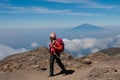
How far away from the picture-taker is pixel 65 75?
74.5ft

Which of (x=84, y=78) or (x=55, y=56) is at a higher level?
(x=55, y=56)

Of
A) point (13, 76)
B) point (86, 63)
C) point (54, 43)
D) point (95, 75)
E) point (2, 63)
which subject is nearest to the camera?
point (95, 75)

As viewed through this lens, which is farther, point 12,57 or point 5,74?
point 12,57

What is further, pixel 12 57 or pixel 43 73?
pixel 12 57

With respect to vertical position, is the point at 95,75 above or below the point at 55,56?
below

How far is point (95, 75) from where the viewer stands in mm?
19875

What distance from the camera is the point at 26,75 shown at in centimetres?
2525

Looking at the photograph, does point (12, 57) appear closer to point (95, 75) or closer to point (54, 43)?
point (54, 43)

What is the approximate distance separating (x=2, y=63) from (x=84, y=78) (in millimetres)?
12800

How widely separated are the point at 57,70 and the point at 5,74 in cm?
488

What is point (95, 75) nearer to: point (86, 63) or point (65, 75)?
point (65, 75)

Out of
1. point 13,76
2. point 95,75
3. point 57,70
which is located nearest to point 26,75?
point 13,76

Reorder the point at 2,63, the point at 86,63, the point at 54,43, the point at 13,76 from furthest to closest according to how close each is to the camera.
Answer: the point at 2,63, the point at 86,63, the point at 13,76, the point at 54,43

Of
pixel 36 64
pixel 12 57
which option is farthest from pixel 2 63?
pixel 36 64
